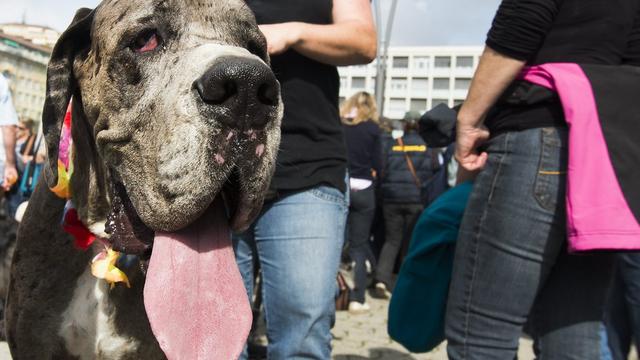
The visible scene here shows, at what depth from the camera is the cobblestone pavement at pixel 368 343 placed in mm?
4965

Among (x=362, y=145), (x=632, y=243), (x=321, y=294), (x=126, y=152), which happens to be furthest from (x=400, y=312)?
(x=362, y=145)

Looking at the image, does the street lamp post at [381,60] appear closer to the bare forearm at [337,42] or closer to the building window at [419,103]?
the bare forearm at [337,42]

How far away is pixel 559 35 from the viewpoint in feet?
7.27

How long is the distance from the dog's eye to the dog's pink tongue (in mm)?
584

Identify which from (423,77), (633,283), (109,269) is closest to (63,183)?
(109,269)

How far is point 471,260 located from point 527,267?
0.21 metres

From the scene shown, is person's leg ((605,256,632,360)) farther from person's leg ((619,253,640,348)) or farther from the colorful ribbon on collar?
the colorful ribbon on collar

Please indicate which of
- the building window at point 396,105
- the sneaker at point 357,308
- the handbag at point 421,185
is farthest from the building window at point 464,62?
the sneaker at point 357,308

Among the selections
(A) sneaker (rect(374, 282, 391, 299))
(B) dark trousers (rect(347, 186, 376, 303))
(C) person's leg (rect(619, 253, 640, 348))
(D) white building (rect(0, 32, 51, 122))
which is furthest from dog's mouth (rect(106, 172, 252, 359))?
(D) white building (rect(0, 32, 51, 122))

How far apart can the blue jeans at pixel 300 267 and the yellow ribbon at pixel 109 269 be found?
0.54 metres

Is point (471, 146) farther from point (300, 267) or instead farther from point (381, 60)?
point (381, 60)

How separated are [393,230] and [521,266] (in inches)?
215

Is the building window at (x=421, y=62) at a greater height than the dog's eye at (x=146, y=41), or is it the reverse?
the dog's eye at (x=146, y=41)

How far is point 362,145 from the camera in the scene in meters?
6.90
